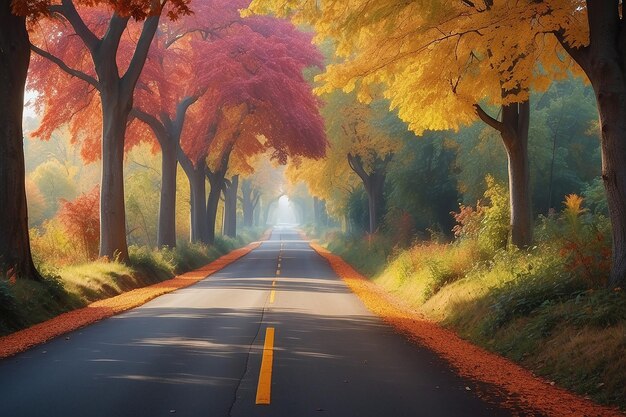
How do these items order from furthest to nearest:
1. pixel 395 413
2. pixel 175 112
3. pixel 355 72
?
pixel 175 112 → pixel 355 72 → pixel 395 413

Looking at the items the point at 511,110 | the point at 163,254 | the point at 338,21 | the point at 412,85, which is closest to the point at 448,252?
the point at 511,110

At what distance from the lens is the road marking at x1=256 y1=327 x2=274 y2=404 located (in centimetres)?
663

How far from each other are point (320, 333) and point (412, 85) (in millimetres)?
5628

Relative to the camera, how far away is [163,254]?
28281 millimetres

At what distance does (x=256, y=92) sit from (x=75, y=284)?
631 inches

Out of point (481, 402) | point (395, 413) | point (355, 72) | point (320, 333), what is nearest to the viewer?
point (395, 413)

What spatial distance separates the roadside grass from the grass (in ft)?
25.9

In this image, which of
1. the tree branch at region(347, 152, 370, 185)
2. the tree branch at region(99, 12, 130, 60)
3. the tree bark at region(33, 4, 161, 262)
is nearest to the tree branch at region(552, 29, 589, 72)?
the tree bark at region(33, 4, 161, 262)

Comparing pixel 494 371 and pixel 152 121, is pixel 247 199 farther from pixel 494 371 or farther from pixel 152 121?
pixel 494 371

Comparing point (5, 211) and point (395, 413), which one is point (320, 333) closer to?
point (395, 413)

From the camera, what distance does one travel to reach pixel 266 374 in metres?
7.67

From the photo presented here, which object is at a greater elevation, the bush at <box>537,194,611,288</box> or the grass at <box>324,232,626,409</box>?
the bush at <box>537,194,611,288</box>

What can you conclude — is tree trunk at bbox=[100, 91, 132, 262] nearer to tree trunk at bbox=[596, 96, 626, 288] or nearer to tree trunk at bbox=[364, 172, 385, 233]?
tree trunk at bbox=[596, 96, 626, 288]

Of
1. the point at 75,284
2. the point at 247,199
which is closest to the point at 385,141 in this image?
the point at 75,284
